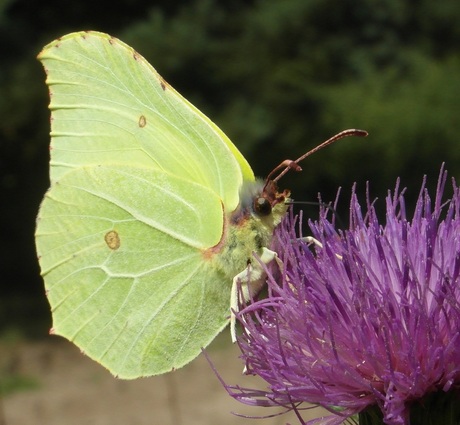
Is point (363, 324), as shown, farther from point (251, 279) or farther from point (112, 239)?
point (112, 239)

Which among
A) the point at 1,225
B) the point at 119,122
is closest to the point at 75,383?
the point at 1,225

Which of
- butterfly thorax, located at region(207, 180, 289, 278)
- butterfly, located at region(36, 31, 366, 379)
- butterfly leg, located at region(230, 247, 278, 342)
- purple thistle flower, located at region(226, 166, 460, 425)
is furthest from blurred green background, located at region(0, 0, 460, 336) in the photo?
purple thistle flower, located at region(226, 166, 460, 425)

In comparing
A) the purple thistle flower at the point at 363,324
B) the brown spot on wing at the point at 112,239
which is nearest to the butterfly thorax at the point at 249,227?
the purple thistle flower at the point at 363,324

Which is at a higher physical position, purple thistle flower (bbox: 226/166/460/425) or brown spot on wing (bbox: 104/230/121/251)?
purple thistle flower (bbox: 226/166/460/425)

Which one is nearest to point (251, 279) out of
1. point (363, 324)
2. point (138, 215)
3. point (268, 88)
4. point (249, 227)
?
point (249, 227)

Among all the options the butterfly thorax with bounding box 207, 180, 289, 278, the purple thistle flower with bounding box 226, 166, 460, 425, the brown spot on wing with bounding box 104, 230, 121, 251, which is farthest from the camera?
the brown spot on wing with bounding box 104, 230, 121, 251

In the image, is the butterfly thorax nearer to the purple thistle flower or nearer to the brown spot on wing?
the purple thistle flower

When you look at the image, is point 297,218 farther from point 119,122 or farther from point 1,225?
point 1,225

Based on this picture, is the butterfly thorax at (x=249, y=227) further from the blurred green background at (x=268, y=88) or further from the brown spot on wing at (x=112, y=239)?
the blurred green background at (x=268, y=88)
